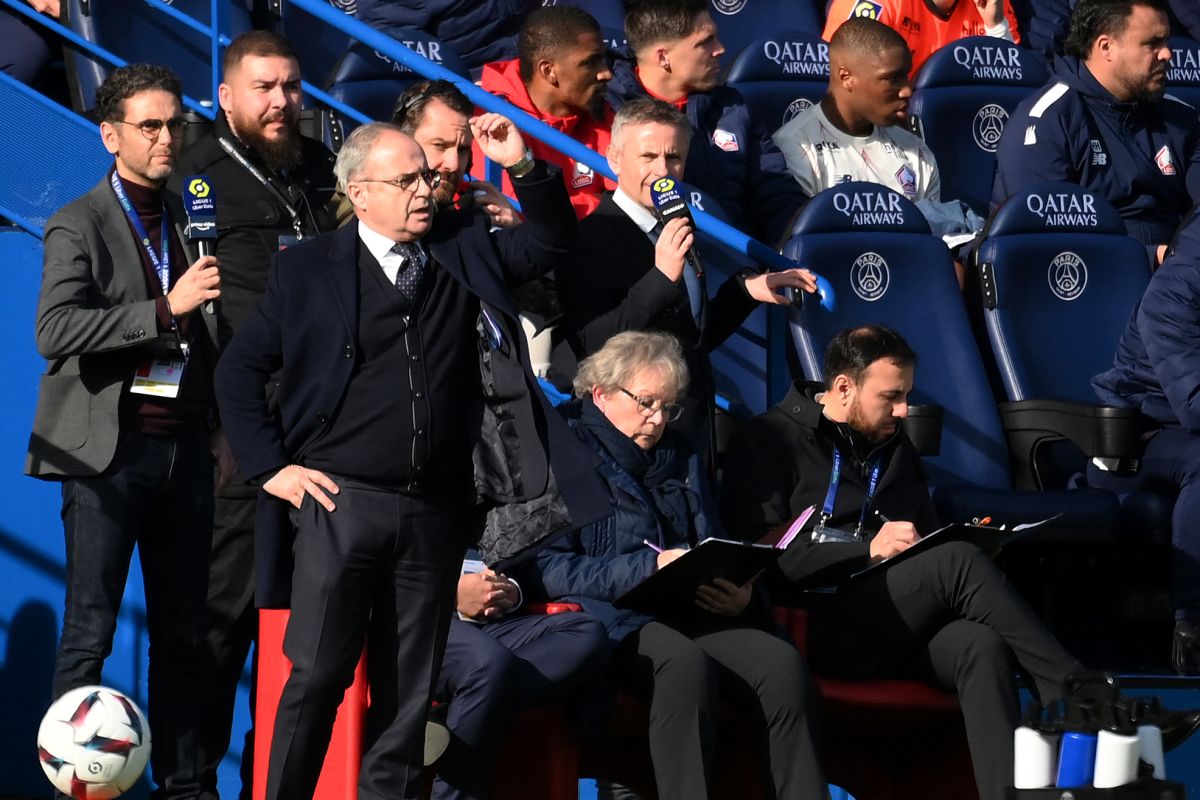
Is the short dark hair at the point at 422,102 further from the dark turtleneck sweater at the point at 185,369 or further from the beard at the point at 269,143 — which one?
the dark turtleneck sweater at the point at 185,369

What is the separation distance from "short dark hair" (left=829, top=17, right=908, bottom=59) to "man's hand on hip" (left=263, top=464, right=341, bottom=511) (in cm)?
344

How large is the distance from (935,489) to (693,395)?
1.04 metres

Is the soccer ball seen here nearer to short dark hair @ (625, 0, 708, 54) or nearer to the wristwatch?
the wristwatch

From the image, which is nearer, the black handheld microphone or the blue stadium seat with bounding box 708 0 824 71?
the black handheld microphone

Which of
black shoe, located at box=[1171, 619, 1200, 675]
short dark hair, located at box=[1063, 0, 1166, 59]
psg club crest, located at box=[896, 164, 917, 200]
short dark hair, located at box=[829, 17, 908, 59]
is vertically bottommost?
black shoe, located at box=[1171, 619, 1200, 675]

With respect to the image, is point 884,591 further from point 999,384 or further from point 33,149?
point 33,149

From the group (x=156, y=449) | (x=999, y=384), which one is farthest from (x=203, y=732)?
(x=999, y=384)

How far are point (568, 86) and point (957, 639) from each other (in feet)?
7.55

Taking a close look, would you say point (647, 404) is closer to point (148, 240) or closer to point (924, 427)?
point (924, 427)

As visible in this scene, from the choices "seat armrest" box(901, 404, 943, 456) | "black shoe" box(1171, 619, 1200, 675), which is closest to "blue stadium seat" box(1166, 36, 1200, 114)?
"seat armrest" box(901, 404, 943, 456)

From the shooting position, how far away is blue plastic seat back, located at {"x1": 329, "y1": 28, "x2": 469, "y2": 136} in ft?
21.7

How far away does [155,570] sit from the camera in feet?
14.4

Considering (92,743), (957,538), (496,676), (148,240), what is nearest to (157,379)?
(148,240)

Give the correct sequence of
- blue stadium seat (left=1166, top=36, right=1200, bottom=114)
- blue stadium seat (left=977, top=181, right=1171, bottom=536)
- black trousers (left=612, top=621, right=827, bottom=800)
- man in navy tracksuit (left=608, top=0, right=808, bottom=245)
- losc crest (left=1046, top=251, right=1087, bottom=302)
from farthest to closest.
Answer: blue stadium seat (left=1166, top=36, right=1200, bottom=114) < man in navy tracksuit (left=608, top=0, right=808, bottom=245) < losc crest (left=1046, top=251, right=1087, bottom=302) < blue stadium seat (left=977, top=181, right=1171, bottom=536) < black trousers (left=612, top=621, right=827, bottom=800)
